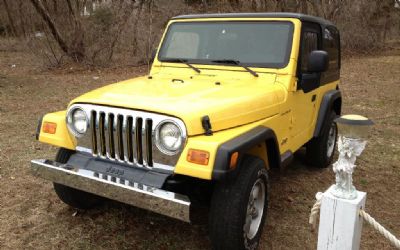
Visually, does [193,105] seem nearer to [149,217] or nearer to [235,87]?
[235,87]

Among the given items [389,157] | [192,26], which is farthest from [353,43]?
[192,26]

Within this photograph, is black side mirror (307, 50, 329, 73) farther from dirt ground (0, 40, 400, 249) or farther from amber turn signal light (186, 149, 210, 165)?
amber turn signal light (186, 149, 210, 165)

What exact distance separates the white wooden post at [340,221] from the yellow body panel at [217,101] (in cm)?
74

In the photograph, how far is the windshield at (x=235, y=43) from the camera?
393cm

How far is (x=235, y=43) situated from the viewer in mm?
4062

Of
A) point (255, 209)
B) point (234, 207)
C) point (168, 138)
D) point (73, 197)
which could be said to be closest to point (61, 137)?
point (73, 197)

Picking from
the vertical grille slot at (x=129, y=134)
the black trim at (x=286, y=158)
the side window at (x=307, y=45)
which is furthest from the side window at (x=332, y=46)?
the vertical grille slot at (x=129, y=134)

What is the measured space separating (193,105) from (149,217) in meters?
1.39

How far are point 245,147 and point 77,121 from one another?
1.36 metres

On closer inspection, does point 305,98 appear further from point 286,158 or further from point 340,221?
point 340,221

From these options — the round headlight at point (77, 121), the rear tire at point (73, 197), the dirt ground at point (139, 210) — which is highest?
the round headlight at point (77, 121)

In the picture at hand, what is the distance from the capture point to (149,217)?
379 cm

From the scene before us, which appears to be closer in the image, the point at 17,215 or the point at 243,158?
the point at 243,158

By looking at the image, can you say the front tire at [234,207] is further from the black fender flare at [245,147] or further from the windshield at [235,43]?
the windshield at [235,43]
